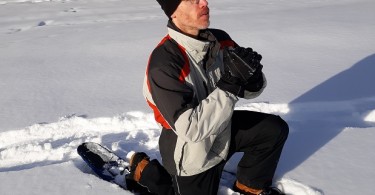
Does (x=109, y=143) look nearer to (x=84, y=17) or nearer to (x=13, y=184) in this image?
(x=13, y=184)

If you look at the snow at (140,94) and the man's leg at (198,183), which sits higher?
the man's leg at (198,183)

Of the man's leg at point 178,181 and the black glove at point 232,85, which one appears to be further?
the man's leg at point 178,181

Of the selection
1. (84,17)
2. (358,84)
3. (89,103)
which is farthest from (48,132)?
(84,17)

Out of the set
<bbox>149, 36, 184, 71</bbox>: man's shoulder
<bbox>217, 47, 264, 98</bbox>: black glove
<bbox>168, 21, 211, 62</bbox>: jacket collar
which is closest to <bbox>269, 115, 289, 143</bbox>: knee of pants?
<bbox>217, 47, 264, 98</bbox>: black glove

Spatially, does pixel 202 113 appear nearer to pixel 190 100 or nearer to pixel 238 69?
pixel 190 100

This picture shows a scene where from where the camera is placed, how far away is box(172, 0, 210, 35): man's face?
202 cm

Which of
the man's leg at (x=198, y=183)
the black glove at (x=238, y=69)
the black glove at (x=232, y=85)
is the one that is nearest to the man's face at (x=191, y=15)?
the black glove at (x=238, y=69)

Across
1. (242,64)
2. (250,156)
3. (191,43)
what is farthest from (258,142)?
(191,43)

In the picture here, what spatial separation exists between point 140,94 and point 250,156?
1703mm

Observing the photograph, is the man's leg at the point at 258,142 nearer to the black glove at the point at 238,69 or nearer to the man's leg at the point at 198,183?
the man's leg at the point at 198,183

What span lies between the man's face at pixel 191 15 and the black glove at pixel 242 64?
22cm

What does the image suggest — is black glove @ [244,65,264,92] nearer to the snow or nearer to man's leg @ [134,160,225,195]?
man's leg @ [134,160,225,195]

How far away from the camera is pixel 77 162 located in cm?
Result: 280

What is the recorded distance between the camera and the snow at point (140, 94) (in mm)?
2561
